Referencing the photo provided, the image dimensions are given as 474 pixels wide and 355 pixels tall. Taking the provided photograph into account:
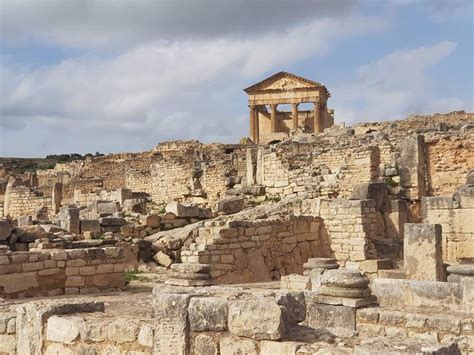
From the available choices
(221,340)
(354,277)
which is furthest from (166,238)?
(221,340)

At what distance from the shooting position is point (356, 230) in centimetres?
1332

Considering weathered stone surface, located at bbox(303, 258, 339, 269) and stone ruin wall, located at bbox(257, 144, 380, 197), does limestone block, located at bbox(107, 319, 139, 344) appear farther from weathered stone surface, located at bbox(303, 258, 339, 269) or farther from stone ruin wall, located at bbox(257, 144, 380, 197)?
stone ruin wall, located at bbox(257, 144, 380, 197)

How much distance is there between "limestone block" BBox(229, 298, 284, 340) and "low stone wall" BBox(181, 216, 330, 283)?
6.39m

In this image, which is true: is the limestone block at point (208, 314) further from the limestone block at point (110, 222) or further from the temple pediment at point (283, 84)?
the temple pediment at point (283, 84)

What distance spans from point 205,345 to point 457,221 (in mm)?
9660

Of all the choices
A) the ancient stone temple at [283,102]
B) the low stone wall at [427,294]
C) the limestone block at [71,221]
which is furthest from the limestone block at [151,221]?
the ancient stone temple at [283,102]

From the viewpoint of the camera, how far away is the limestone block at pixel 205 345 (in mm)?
4828

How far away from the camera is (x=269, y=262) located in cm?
1232

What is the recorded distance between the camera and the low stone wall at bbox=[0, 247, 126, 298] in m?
8.76

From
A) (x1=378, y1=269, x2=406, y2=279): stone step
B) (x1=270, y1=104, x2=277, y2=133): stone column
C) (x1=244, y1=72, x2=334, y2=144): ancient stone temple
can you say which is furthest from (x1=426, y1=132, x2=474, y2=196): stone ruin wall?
(x1=270, y1=104, x2=277, y2=133): stone column

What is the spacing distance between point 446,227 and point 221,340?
969 cm

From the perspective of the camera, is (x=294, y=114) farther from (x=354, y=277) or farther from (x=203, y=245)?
(x=354, y=277)

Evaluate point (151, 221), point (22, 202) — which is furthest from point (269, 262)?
point (22, 202)

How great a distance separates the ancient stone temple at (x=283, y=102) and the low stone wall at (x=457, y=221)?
34904mm
